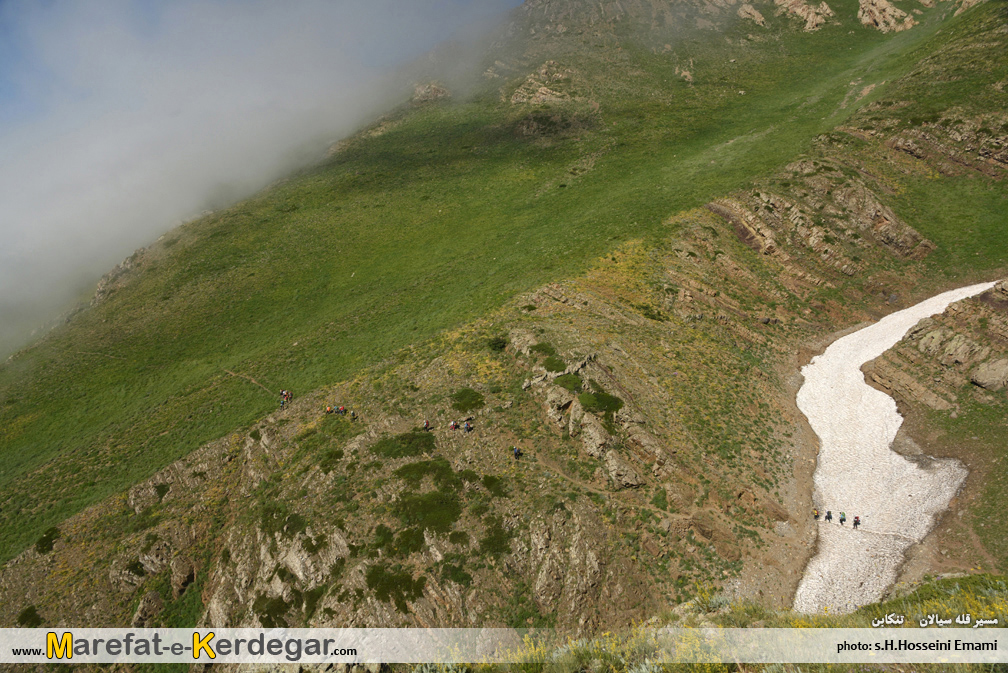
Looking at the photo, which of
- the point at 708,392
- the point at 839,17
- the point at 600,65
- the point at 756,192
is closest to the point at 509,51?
the point at 600,65

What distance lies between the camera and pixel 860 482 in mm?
36219

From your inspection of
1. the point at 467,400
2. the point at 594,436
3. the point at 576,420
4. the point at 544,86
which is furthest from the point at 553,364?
the point at 544,86

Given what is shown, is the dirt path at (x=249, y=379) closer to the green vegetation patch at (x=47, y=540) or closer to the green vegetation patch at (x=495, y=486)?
the green vegetation patch at (x=47, y=540)

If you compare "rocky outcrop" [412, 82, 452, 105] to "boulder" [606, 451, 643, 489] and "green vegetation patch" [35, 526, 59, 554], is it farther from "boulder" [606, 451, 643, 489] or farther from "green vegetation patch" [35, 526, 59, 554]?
"green vegetation patch" [35, 526, 59, 554]

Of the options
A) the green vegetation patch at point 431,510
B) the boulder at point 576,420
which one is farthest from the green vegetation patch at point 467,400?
the green vegetation patch at point 431,510

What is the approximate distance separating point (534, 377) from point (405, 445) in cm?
1367

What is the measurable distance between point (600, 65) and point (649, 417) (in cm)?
13230

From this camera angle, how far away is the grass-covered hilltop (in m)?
29.4

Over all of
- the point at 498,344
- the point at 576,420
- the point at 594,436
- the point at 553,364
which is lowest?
the point at 594,436

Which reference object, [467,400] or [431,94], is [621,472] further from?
[431,94]

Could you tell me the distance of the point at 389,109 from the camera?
139 meters

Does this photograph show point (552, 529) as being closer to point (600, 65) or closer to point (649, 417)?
point (649, 417)

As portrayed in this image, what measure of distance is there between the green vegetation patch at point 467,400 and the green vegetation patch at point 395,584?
575 inches

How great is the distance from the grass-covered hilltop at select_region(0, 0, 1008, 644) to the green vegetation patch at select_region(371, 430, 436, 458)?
0.84ft
